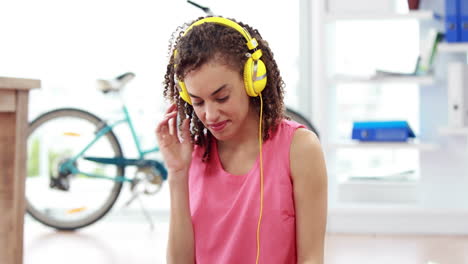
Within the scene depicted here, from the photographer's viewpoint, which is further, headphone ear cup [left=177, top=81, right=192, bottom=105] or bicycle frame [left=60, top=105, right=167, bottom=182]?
bicycle frame [left=60, top=105, right=167, bottom=182]

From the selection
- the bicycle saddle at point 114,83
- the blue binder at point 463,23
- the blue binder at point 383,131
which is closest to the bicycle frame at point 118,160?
the bicycle saddle at point 114,83

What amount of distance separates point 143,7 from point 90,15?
13.0 inches

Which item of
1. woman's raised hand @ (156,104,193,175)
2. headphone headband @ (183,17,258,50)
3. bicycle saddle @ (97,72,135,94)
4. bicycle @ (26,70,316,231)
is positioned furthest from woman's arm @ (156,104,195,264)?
bicycle saddle @ (97,72,135,94)

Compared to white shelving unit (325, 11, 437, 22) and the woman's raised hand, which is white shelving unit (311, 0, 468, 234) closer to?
white shelving unit (325, 11, 437, 22)

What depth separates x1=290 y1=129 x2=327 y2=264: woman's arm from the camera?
117 centimetres

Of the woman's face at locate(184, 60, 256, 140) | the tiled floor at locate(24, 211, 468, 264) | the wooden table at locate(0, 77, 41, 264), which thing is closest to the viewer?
the woman's face at locate(184, 60, 256, 140)

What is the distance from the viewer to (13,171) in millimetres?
1457

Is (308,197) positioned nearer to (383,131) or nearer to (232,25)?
(232,25)

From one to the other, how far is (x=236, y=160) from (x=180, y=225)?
17cm

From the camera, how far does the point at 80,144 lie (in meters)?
3.45

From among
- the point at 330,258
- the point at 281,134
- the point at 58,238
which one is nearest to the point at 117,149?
the point at 58,238

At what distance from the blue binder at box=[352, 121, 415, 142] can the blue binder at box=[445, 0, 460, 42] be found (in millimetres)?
473

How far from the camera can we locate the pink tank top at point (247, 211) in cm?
116

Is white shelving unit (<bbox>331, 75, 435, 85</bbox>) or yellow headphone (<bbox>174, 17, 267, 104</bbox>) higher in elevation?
white shelving unit (<bbox>331, 75, 435, 85</bbox>)
